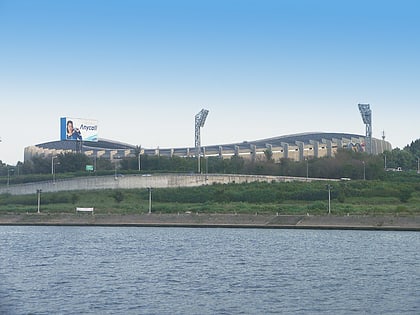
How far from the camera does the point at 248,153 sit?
545 ft

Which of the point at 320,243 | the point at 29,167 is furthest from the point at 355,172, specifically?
the point at 320,243

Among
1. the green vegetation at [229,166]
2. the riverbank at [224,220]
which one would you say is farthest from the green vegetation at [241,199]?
the green vegetation at [229,166]

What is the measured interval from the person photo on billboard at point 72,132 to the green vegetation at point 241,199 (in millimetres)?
19331

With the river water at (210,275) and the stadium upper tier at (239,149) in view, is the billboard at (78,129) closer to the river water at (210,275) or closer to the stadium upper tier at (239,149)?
the stadium upper tier at (239,149)

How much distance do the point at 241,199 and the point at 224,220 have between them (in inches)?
731

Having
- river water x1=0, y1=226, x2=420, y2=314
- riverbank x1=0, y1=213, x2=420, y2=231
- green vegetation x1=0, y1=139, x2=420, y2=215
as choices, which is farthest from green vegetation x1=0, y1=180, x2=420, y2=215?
river water x1=0, y1=226, x2=420, y2=314

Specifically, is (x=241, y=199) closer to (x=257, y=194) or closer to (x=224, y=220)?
(x=257, y=194)

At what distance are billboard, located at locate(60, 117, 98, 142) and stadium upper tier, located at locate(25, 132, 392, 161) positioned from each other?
21.7 metres

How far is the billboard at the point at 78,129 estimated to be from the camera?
131125mm

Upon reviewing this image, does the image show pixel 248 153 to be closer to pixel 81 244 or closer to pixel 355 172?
pixel 355 172

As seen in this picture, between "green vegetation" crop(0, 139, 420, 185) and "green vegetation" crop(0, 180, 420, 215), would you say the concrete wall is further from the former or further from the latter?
"green vegetation" crop(0, 139, 420, 185)

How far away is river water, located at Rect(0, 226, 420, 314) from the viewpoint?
3331 centimetres

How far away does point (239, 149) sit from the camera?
166m

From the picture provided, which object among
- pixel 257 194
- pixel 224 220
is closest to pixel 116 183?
pixel 257 194
